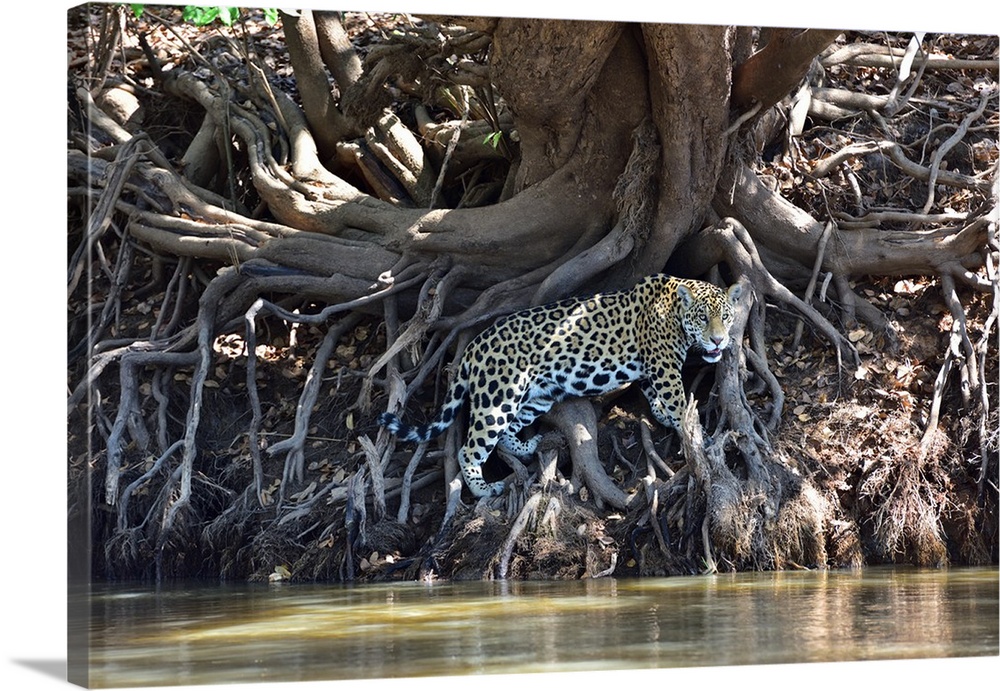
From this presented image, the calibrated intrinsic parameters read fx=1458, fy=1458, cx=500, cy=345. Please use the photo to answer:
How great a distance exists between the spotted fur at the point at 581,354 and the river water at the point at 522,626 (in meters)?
1.26

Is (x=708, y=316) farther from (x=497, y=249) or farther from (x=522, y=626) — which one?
(x=522, y=626)

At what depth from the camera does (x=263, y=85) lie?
10.6 metres

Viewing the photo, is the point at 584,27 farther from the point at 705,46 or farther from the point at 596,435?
the point at 596,435

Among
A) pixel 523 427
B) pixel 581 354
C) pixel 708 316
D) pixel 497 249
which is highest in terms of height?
pixel 497 249

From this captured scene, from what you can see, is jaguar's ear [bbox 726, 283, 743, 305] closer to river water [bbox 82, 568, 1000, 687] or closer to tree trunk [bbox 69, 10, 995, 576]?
tree trunk [bbox 69, 10, 995, 576]

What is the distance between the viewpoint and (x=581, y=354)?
9148 millimetres

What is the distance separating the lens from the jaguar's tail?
8.87 metres

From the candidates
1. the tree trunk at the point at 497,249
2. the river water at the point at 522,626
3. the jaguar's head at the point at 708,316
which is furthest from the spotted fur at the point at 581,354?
the river water at the point at 522,626

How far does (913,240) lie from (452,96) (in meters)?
3.45

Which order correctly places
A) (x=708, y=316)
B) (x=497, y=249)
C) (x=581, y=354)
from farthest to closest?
(x=497, y=249)
(x=581, y=354)
(x=708, y=316)

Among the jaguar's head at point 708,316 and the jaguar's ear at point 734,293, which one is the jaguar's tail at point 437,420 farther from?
the jaguar's ear at point 734,293

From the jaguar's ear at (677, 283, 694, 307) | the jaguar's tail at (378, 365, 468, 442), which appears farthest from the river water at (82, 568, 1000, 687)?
the jaguar's ear at (677, 283, 694, 307)

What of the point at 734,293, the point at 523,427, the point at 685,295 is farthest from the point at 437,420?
the point at 734,293

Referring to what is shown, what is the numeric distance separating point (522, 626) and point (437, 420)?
251 centimetres
